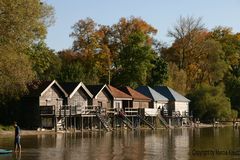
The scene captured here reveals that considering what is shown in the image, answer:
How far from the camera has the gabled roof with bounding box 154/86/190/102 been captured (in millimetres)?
95062

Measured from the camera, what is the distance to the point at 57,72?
303 feet

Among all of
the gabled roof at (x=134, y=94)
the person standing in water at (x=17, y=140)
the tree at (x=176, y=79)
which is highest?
the tree at (x=176, y=79)

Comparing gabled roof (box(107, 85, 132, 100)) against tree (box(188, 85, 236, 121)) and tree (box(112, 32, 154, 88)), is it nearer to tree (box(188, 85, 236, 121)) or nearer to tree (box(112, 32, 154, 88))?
tree (box(112, 32, 154, 88))

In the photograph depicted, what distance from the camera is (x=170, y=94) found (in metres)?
95.5

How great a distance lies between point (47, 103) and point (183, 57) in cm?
4461

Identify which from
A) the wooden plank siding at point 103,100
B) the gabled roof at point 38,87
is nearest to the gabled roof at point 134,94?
the wooden plank siding at point 103,100

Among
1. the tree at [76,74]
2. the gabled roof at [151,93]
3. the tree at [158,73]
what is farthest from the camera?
the tree at [158,73]

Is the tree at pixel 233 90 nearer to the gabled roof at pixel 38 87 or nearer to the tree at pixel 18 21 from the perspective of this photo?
the gabled roof at pixel 38 87

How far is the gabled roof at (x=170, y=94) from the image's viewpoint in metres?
95.1

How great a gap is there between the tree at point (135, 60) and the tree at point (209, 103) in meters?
10.3

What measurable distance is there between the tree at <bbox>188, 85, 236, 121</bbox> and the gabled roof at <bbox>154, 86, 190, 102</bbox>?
4356 mm

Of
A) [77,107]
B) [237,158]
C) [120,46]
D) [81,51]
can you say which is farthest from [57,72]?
[237,158]

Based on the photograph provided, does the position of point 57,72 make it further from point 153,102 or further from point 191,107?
point 191,107

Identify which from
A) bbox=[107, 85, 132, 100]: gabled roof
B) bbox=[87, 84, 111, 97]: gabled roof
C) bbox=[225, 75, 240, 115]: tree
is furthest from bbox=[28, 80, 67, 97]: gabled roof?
bbox=[225, 75, 240, 115]: tree
